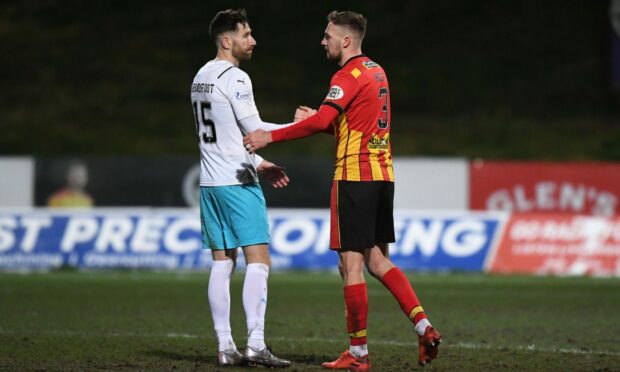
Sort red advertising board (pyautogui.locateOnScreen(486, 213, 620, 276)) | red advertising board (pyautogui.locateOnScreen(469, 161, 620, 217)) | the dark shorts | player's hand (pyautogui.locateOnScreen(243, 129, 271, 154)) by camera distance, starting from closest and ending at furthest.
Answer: player's hand (pyautogui.locateOnScreen(243, 129, 271, 154)) → the dark shorts → red advertising board (pyautogui.locateOnScreen(486, 213, 620, 276)) → red advertising board (pyautogui.locateOnScreen(469, 161, 620, 217))

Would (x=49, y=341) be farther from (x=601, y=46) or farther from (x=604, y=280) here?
(x=601, y=46)

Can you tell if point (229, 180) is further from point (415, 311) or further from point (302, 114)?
point (415, 311)

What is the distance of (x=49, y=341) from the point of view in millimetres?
8500

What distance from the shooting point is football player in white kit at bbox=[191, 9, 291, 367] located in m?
7.21

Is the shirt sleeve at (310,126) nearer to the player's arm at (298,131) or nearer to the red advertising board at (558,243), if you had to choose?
the player's arm at (298,131)

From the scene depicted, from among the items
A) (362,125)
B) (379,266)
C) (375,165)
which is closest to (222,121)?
(362,125)

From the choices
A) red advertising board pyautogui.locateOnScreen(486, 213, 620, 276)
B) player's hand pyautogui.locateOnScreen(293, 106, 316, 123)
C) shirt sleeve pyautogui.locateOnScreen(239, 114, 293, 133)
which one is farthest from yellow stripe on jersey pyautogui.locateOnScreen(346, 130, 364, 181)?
red advertising board pyautogui.locateOnScreen(486, 213, 620, 276)

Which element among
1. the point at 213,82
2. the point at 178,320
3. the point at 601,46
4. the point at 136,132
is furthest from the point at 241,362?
the point at 601,46

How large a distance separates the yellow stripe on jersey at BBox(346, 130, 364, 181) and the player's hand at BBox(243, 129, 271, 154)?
532mm

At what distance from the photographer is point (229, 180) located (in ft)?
23.9

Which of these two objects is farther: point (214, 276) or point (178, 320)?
point (178, 320)

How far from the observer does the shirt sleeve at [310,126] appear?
6953 mm

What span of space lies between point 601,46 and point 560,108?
190 inches

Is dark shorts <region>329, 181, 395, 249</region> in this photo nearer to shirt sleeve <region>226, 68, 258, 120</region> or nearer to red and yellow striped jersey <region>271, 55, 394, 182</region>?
red and yellow striped jersey <region>271, 55, 394, 182</region>
